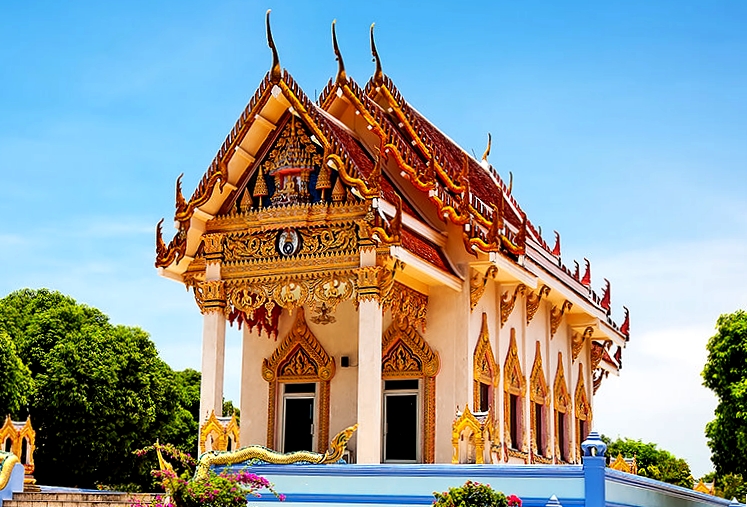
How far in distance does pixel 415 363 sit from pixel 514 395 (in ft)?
→ 8.13

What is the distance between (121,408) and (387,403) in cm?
1898

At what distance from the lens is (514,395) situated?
17.3 meters

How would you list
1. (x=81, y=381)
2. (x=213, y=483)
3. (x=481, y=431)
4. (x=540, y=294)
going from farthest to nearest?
(x=81, y=381) → (x=540, y=294) → (x=481, y=431) → (x=213, y=483)

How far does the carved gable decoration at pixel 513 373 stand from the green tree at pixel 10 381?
17.2 meters

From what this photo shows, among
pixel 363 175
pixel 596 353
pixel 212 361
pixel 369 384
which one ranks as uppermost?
pixel 363 175

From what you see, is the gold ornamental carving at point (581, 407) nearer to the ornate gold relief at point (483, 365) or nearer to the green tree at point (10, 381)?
the ornate gold relief at point (483, 365)

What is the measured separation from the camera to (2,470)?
54.4 feet

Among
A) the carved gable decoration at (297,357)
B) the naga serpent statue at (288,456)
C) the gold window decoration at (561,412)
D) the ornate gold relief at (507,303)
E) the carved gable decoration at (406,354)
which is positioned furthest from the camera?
the gold window decoration at (561,412)

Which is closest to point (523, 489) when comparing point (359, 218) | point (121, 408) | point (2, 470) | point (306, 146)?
point (359, 218)

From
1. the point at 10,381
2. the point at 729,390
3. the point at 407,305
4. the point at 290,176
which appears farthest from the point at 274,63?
the point at 729,390

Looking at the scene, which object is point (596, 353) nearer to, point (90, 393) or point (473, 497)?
point (473, 497)

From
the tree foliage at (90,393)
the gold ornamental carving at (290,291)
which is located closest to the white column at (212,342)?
the gold ornamental carving at (290,291)

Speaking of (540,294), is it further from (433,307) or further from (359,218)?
(359,218)

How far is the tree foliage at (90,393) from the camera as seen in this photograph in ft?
105
